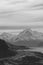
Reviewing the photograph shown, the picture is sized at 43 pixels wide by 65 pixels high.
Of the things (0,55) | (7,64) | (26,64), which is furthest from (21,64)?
(0,55)

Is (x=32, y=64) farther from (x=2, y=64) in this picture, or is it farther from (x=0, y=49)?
(x=0, y=49)

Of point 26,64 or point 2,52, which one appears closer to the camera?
point 26,64

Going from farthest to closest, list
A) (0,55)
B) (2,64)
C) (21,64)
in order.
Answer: (0,55), (21,64), (2,64)

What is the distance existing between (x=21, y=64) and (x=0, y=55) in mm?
50911

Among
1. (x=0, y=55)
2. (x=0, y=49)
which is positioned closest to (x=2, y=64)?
(x=0, y=55)

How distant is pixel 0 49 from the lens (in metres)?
199

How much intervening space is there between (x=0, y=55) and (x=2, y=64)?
5724 cm

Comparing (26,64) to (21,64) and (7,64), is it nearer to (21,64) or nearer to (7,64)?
(21,64)

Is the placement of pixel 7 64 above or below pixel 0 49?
below

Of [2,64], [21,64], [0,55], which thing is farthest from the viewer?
[0,55]

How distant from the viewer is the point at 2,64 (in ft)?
428

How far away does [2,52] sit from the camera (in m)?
195

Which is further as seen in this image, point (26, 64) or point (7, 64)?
point (26, 64)

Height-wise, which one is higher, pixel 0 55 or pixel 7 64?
pixel 0 55
